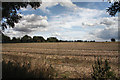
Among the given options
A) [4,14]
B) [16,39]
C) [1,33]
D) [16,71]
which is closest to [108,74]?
[16,71]

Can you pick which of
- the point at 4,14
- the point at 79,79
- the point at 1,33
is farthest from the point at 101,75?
the point at 1,33

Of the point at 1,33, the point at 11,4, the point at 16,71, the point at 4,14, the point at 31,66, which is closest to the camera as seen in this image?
the point at 16,71

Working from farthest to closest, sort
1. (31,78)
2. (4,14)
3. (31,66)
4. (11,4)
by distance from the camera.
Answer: (4,14) → (11,4) → (31,66) → (31,78)

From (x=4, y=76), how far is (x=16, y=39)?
10993 centimetres

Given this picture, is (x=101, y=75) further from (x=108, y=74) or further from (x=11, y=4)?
(x=11, y=4)

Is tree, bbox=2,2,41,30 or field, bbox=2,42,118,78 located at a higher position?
tree, bbox=2,2,41,30

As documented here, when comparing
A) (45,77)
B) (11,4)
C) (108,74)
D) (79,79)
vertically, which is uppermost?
(11,4)

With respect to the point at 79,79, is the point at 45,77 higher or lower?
higher

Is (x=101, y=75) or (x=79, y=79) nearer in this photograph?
(x=101, y=75)

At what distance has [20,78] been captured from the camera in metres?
4.30

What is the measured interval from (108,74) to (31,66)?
12.9ft

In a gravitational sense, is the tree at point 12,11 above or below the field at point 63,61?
above

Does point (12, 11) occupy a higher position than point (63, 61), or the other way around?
point (12, 11)

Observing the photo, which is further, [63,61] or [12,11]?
[63,61]
